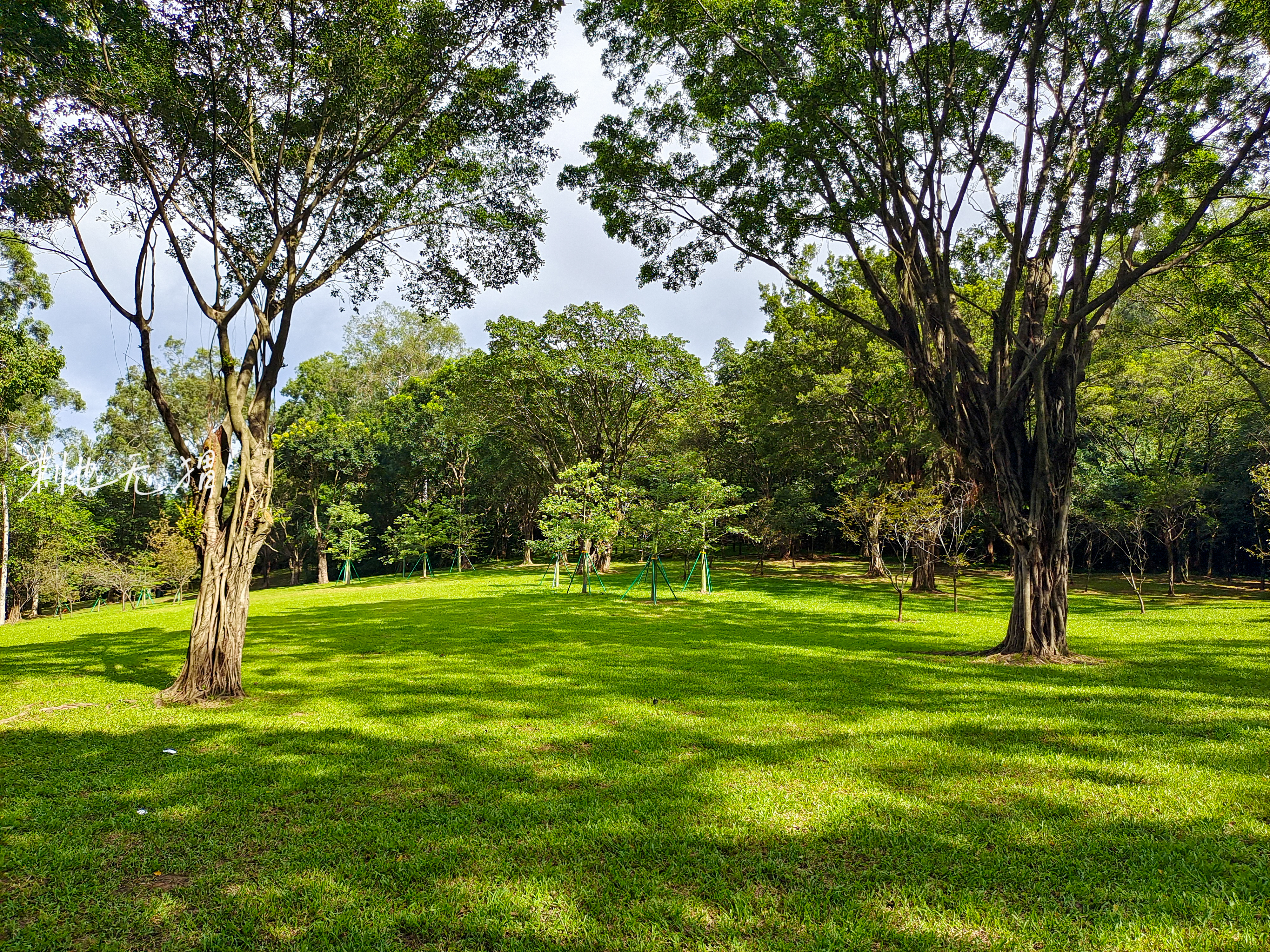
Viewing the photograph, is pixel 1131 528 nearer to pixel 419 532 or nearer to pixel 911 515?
pixel 911 515

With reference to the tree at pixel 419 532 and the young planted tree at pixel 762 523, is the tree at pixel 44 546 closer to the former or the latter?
the tree at pixel 419 532

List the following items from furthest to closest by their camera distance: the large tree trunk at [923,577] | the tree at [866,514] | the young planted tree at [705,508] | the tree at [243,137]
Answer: the large tree trunk at [923,577]
the young planted tree at [705,508]
the tree at [866,514]
the tree at [243,137]

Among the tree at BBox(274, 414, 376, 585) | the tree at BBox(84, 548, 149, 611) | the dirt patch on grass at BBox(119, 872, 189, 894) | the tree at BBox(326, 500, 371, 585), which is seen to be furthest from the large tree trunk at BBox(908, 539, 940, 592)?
the tree at BBox(84, 548, 149, 611)

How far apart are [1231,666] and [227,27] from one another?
52.9 ft

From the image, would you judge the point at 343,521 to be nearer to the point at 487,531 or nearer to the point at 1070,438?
the point at 487,531

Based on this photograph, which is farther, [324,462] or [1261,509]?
[324,462]

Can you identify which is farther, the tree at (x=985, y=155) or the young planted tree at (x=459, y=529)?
the young planted tree at (x=459, y=529)

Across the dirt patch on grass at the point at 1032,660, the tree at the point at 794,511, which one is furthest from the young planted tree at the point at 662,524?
→ the dirt patch on grass at the point at 1032,660

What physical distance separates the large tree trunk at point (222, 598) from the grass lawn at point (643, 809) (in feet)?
1.64

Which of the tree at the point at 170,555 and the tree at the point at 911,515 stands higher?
the tree at the point at 911,515

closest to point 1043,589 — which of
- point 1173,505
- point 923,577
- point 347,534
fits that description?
point 923,577

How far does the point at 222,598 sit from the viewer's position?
704cm

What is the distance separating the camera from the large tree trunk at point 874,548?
18609 millimetres

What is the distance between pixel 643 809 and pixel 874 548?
73.2 feet
